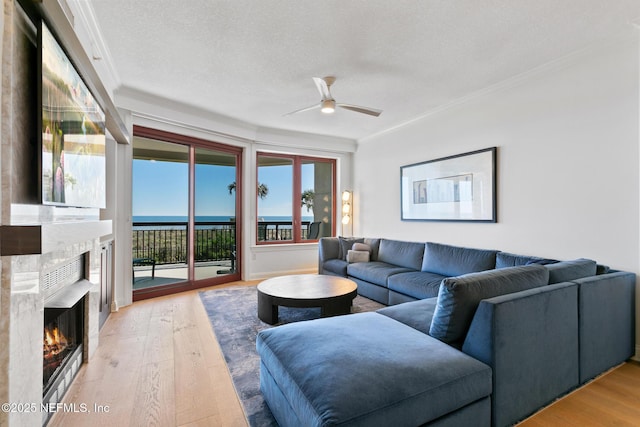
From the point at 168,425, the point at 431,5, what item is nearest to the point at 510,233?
the point at 431,5

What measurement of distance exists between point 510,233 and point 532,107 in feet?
4.45

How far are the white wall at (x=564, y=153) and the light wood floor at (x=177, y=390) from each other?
1.13 m

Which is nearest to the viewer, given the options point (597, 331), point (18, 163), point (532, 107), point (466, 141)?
point (18, 163)

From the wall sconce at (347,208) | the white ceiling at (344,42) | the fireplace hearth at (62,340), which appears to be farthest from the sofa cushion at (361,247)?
the fireplace hearth at (62,340)

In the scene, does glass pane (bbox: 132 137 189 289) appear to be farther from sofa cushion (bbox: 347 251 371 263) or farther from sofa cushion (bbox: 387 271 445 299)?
sofa cushion (bbox: 387 271 445 299)

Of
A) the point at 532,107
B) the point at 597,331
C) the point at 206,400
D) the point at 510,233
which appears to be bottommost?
the point at 206,400

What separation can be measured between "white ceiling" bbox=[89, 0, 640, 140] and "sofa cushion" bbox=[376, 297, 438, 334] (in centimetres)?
220

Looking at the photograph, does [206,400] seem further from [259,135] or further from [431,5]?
[259,135]

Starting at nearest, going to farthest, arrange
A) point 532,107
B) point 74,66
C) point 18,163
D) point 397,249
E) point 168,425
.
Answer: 1. point 18,163
2. point 168,425
3. point 74,66
4. point 532,107
5. point 397,249

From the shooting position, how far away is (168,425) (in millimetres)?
1669

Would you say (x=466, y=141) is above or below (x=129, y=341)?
above

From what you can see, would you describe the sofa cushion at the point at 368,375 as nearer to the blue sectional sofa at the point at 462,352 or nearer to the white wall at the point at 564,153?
the blue sectional sofa at the point at 462,352

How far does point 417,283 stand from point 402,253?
1.02 metres

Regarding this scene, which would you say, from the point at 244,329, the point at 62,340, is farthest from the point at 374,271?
the point at 62,340
